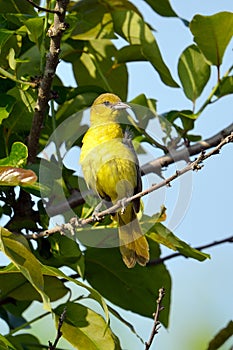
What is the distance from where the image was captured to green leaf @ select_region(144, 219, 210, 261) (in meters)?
1.82

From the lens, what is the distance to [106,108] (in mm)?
2201

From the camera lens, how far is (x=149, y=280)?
2072mm

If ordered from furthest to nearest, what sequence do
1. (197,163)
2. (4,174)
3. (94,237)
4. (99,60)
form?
1. (99,60)
2. (94,237)
3. (4,174)
4. (197,163)

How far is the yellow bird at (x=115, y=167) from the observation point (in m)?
1.99

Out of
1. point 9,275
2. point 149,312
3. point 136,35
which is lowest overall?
point 149,312

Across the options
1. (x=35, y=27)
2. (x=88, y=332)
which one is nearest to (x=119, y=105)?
(x=35, y=27)

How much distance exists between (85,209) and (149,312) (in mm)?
340

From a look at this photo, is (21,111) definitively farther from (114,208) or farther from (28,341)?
(28,341)

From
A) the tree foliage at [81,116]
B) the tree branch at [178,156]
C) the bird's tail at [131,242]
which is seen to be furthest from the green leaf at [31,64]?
the bird's tail at [131,242]

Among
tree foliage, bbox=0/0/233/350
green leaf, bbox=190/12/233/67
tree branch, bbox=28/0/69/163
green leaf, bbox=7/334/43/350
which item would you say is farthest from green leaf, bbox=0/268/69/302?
green leaf, bbox=190/12/233/67

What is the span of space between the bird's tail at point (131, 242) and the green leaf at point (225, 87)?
380 mm

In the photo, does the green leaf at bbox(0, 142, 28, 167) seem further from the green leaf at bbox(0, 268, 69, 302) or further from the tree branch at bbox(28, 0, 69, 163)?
the green leaf at bbox(0, 268, 69, 302)

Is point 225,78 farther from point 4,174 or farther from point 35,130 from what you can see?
point 4,174

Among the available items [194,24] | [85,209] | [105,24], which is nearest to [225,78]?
[194,24]
